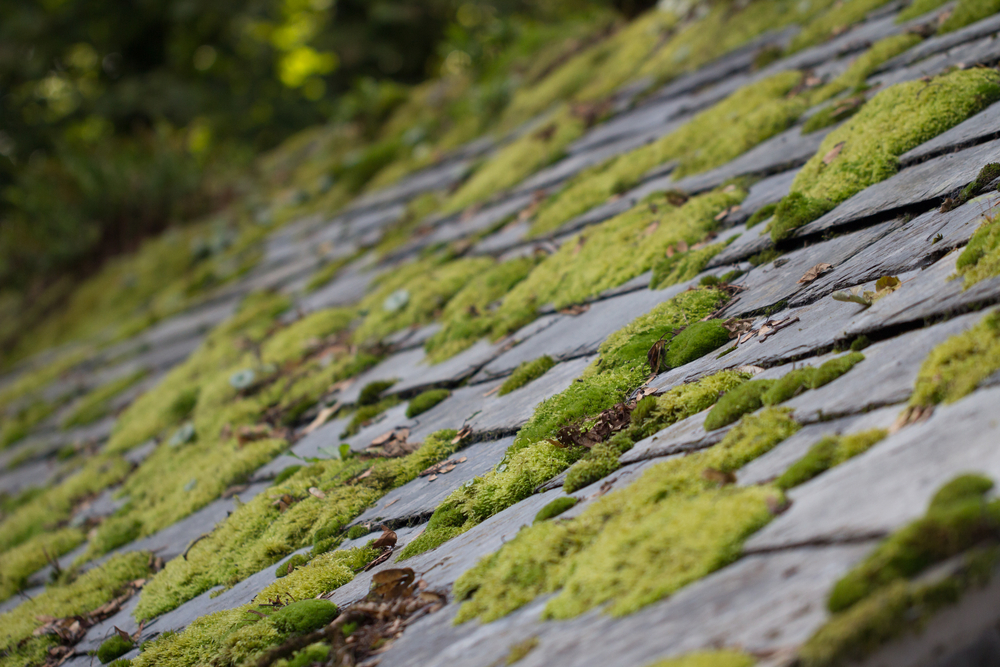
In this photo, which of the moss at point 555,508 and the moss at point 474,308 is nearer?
the moss at point 555,508

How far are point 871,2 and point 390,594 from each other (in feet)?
14.8

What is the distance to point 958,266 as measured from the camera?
1.73 meters

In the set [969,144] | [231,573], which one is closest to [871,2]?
[969,144]

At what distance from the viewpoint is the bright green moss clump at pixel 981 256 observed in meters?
1.62

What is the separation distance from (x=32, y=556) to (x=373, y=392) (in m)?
2.33

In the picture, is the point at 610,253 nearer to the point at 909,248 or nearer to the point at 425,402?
the point at 425,402

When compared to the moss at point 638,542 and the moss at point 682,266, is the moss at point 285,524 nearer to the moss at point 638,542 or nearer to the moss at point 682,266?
the moss at point 638,542

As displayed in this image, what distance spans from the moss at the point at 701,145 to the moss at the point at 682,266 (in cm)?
96

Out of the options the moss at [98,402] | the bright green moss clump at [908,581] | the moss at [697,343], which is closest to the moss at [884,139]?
the moss at [697,343]

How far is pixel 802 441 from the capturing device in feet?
5.13

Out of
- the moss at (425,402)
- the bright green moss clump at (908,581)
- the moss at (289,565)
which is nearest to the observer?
the bright green moss clump at (908,581)

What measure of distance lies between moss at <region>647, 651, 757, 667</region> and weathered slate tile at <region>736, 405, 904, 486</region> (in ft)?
1.58

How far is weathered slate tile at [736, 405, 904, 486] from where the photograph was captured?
1.48 m

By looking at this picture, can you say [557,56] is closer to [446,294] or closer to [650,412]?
[446,294]
